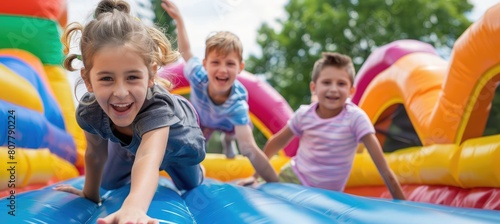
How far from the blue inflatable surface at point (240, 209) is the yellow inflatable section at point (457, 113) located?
0.61 m

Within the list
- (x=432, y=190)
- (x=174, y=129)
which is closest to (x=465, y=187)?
(x=432, y=190)

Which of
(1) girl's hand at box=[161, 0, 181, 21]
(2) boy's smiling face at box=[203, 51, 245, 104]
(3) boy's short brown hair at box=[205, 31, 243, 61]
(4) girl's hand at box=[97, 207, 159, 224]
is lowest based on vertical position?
(4) girl's hand at box=[97, 207, 159, 224]

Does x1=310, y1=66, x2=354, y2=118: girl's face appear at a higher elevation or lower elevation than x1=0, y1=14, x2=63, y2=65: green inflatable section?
lower

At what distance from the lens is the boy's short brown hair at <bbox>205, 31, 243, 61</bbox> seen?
2.86m

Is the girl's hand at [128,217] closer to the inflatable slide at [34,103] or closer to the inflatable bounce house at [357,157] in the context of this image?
the inflatable bounce house at [357,157]

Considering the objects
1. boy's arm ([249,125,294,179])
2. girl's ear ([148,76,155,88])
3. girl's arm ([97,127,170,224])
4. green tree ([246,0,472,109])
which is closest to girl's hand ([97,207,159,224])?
girl's arm ([97,127,170,224])

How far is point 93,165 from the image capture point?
2031mm

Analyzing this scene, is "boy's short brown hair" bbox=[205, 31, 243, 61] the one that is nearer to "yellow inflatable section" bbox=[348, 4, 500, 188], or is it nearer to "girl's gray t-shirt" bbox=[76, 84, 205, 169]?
"girl's gray t-shirt" bbox=[76, 84, 205, 169]

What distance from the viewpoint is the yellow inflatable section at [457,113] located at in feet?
7.66

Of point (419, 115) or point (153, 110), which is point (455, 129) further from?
point (153, 110)

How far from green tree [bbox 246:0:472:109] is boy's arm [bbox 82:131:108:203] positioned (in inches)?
455

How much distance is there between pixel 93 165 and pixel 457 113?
1.70 m

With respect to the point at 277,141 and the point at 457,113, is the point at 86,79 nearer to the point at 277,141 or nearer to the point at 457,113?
the point at 277,141

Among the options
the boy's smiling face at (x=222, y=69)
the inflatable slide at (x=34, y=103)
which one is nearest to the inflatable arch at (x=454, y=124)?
the boy's smiling face at (x=222, y=69)
